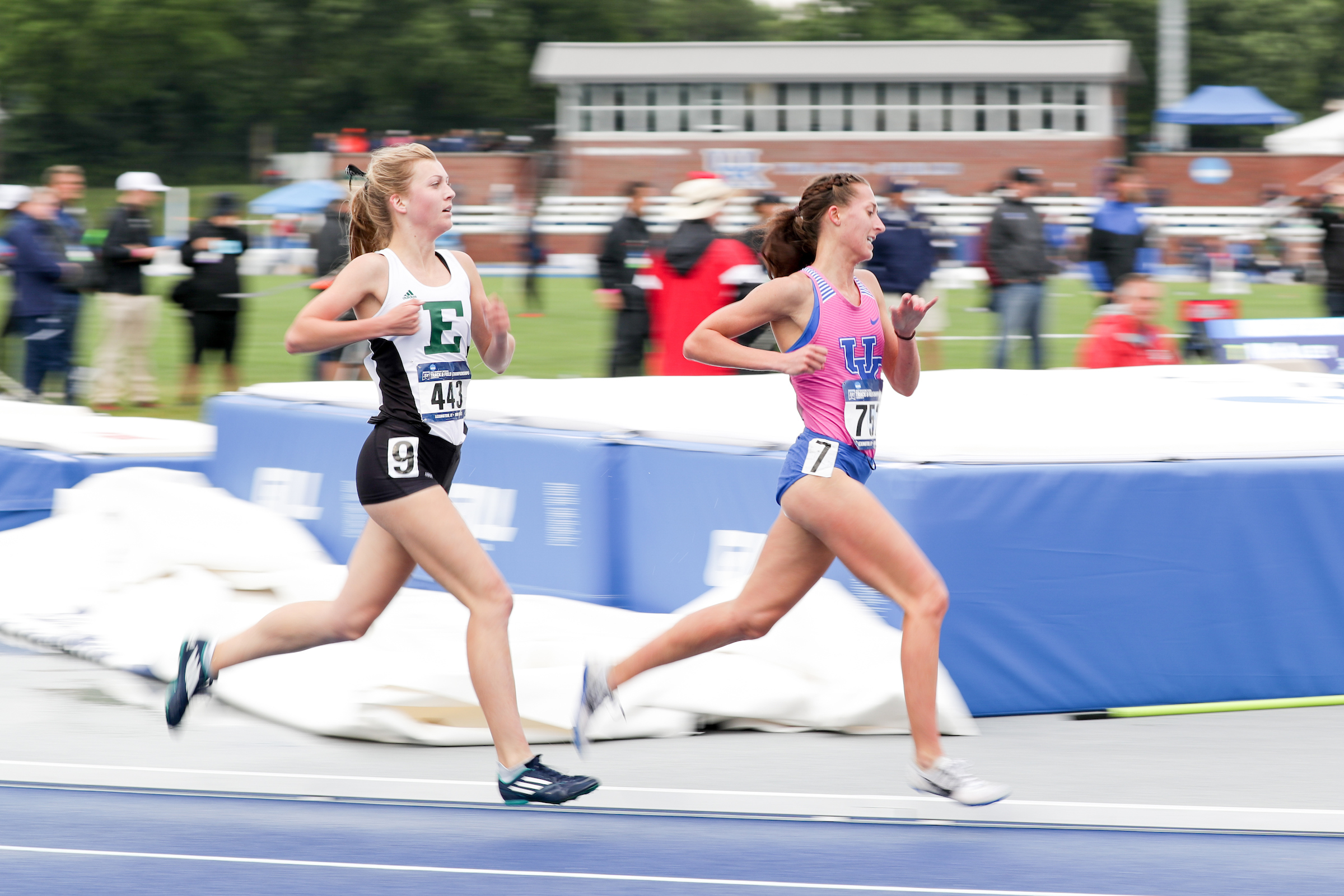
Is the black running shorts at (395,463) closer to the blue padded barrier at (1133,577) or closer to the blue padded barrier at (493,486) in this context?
the blue padded barrier at (1133,577)

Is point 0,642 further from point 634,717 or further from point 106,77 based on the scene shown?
point 106,77

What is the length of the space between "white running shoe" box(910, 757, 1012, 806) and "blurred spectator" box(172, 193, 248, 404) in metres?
9.44

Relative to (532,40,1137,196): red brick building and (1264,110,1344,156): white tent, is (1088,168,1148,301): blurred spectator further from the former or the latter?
(532,40,1137,196): red brick building

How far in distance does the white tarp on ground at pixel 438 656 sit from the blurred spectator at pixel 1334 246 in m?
9.32

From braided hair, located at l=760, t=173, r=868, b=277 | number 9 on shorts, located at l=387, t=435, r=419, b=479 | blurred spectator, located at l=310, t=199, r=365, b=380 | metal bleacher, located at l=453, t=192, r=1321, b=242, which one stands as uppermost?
braided hair, located at l=760, t=173, r=868, b=277

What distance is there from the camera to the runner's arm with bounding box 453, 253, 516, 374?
463 cm

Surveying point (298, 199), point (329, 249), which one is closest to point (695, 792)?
point (329, 249)

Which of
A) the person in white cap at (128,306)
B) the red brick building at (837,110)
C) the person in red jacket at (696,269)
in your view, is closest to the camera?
the person in red jacket at (696,269)

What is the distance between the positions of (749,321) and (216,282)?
9.35m

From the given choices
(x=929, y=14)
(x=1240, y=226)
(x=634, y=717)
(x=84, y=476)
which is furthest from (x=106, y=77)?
(x=634, y=717)

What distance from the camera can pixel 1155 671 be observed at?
5816 mm

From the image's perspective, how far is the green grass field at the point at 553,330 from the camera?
55.3ft

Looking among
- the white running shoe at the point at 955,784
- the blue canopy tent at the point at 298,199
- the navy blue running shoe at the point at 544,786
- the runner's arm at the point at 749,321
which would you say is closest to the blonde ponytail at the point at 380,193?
the runner's arm at the point at 749,321

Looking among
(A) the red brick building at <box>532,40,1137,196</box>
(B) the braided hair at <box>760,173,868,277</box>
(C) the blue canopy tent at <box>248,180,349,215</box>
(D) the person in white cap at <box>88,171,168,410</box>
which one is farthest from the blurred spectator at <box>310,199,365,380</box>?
(A) the red brick building at <box>532,40,1137,196</box>
